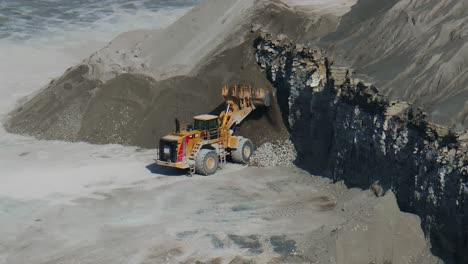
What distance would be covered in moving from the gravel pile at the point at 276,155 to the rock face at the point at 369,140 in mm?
327

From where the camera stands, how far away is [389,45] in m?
24.9

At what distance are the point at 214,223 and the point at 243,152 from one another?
5206mm

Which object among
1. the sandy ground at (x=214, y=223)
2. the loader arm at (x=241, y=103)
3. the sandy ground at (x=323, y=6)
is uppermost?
the sandy ground at (x=323, y=6)

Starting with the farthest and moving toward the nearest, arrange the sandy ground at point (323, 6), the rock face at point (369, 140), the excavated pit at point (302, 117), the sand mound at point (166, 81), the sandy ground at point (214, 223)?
1. the sandy ground at point (323, 6)
2. the sand mound at point (166, 81)
3. the sandy ground at point (214, 223)
4. the excavated pit at point (302, 117)
5. the rock face at point (369, 140)

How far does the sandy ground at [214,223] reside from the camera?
59.9ft

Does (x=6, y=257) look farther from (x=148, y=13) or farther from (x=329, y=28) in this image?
(x=148, y=13)

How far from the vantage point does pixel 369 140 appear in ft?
70.8

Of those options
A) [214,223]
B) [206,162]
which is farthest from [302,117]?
[214,223]

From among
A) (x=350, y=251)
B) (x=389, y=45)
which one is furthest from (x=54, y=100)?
(x=350, y=251)

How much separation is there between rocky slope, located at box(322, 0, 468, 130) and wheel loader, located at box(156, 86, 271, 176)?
328 cm

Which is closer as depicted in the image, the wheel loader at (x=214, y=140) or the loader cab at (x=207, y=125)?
the wheel loader at (x=214, y=140)

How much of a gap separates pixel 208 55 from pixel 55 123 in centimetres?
621

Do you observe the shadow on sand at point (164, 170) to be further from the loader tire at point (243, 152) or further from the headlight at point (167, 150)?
the loader tire at point (243, 152)

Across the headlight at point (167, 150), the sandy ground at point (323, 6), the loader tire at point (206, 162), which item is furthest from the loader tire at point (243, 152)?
the sandy ground at point (323, 6)
